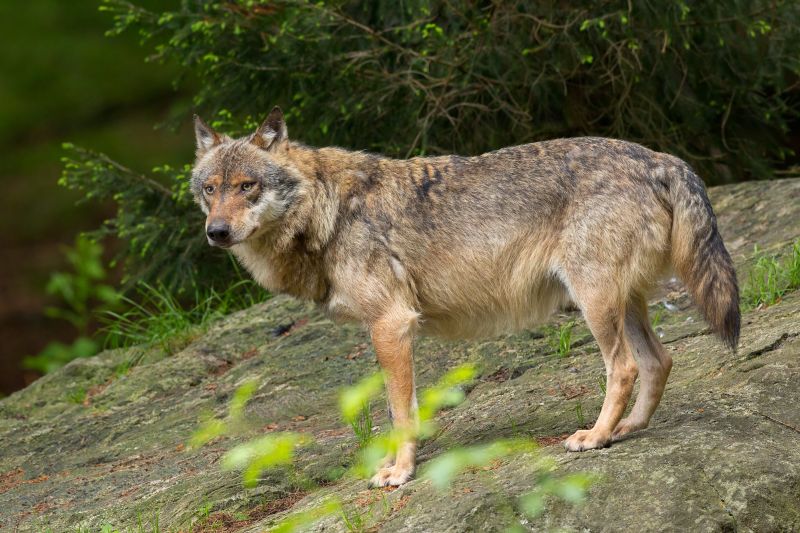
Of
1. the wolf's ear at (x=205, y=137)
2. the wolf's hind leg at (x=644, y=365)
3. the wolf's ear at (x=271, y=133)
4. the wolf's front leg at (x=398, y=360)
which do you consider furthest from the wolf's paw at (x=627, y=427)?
the wolf's ear at (x=205, y=137)

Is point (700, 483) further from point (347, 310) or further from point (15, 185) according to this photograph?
point (15, 185)

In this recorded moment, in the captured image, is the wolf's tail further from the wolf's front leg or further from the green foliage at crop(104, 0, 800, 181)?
the green foliage at crop(104, 0, 800, 181)

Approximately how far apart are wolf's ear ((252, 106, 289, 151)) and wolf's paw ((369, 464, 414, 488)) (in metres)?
1.80

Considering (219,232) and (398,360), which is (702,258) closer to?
(398,360)

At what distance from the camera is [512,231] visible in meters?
5.20

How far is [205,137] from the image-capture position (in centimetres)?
583

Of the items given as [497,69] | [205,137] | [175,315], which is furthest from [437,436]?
[175,315]

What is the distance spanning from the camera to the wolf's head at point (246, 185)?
16.9 feet

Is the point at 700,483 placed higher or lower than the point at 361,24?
lower

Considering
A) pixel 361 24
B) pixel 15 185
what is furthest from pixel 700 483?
pixel 15 185

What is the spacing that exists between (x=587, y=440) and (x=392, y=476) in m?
0.91

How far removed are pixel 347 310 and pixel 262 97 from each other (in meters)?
3.98

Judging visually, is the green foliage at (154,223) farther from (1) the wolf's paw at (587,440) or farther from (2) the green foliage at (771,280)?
(1) the wolf's paw at (587,440)

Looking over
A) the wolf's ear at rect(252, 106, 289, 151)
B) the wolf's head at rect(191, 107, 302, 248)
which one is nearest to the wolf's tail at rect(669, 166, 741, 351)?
the wolf's head at rect(191, 107, 302, 248)
